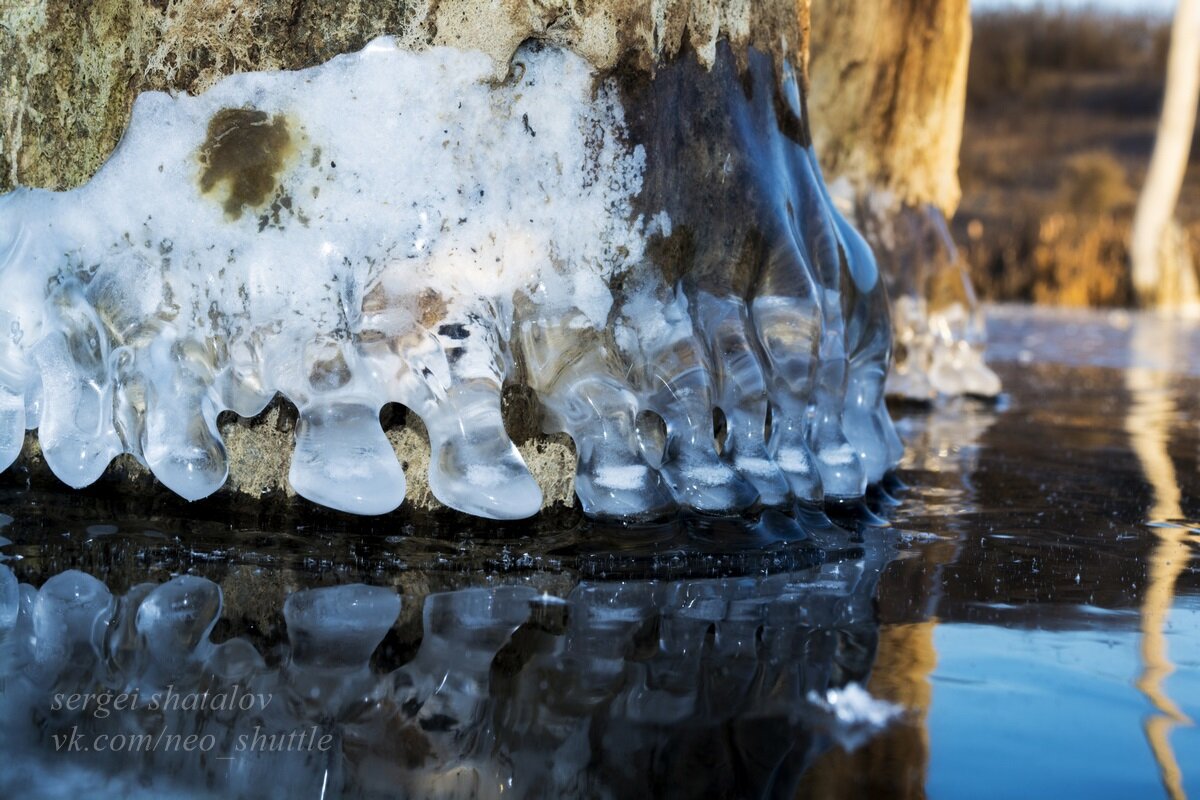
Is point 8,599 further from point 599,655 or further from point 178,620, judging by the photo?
point 599,655

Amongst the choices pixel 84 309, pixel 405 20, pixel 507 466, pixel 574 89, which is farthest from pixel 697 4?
pixel 84 309

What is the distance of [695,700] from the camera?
1.21m

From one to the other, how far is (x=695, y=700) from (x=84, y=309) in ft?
3.93

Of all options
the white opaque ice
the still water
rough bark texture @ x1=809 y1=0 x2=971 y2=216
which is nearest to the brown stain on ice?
the white opaque ice

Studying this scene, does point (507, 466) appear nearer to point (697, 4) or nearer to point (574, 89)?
point (574, 89)

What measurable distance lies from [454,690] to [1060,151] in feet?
73.8

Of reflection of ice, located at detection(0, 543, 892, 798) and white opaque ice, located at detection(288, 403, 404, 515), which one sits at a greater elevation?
white opaque ice, located at detection(288, 403, 404, 515)

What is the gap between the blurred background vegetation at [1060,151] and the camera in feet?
40.1

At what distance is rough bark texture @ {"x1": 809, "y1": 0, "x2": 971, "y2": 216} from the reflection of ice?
9.15ft

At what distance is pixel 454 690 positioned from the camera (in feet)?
4.04

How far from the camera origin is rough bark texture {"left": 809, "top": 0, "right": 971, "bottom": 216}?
4133 mm

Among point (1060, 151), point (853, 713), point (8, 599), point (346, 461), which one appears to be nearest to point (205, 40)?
point (346, 461)

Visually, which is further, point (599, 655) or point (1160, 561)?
point (1160, 561)

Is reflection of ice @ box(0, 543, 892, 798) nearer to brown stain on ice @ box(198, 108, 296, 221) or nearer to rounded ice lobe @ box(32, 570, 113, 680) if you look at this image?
rounded ice lobe @ box(32, 570, 113, 680)
